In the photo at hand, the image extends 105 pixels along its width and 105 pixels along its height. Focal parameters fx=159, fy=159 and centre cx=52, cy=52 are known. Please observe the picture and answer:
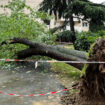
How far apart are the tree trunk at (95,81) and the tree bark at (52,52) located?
1845 mm

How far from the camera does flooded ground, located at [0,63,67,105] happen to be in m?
3.50

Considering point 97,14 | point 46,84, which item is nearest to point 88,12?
point 97,14

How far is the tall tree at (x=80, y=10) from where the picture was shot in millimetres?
11566

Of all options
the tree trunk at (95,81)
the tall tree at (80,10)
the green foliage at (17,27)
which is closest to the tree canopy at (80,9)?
the tall tree at (80,10)

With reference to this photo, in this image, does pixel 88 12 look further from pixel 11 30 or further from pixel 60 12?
pixel 11 30

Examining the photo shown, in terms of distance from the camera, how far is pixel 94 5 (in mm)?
12523

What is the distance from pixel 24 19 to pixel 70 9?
22.2 ft

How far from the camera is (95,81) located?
2.99 metres

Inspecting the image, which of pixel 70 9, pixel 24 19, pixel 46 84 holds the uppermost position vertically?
pixel 70 9

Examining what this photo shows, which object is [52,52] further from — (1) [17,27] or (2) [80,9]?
(2) [80,9]

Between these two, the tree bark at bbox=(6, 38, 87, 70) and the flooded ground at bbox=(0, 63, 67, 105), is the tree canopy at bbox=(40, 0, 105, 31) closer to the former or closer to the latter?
the tree bark at bbox=(6, 38, 87, 70)

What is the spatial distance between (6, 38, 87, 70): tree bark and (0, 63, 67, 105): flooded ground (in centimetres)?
75

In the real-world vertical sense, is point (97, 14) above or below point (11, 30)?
above

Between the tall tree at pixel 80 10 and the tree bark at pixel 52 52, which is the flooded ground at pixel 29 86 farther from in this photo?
the tall tree at pixel 80 10
